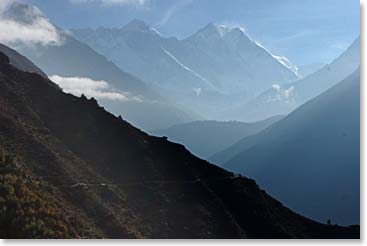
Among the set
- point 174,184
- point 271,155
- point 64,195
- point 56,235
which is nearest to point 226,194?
point 174,184

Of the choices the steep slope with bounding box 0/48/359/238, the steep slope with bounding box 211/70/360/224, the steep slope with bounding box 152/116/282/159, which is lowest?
the steep slope with bounding box 0/48/359/238

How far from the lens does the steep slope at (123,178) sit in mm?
10727

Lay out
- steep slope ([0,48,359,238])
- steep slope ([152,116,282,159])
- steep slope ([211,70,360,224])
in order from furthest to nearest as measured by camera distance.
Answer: steep slope ([152,116,282,159])
steep slope ([211,70,360,224])
steep slope ([0,48,359,238])

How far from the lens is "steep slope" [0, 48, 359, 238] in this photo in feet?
35.2

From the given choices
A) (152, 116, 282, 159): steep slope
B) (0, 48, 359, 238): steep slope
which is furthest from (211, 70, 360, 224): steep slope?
(152, 116, 282, 159): steep slope

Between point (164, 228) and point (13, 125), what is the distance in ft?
14.7

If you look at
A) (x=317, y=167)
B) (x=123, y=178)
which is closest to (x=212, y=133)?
(x=317, y=167)

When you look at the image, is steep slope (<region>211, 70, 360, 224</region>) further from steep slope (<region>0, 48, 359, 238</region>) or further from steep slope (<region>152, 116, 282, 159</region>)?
steep slope (<region>152, 116, 282, 159</region>)

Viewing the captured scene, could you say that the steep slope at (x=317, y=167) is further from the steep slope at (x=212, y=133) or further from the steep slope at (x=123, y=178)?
the steep slope at (x=212, y=133)

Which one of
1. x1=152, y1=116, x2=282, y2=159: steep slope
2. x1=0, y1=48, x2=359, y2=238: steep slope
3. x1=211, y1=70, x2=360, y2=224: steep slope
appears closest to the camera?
x1=0, y1=48, x2=359, y2=238: steep slope

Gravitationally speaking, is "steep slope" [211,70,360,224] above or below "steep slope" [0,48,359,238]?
above

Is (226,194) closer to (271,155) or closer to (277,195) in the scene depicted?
(277,195)

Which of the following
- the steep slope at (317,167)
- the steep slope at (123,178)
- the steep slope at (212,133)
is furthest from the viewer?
the steep slope at (212,133)

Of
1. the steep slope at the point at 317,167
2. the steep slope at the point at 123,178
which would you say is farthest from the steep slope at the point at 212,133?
the steep slope at the point at 123,178
